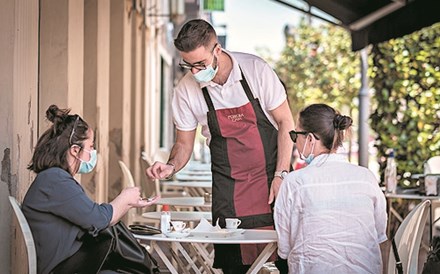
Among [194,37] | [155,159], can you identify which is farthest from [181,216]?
[155,159]

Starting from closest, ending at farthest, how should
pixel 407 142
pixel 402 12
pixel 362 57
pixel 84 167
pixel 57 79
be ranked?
pixel 84 167 < pixel 57 79 < pixel 402 12 < pixel 407 142 < pixel 362 57

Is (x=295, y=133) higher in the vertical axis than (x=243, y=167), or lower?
higher

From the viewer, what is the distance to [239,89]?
4.73 metres

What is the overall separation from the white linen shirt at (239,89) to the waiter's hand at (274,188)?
31cm

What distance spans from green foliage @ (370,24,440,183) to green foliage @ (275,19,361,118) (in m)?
8.67

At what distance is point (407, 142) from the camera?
9.95m

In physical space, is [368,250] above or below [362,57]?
below

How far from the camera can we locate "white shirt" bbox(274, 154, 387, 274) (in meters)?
4.04

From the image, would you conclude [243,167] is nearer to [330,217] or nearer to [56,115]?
[330,217]

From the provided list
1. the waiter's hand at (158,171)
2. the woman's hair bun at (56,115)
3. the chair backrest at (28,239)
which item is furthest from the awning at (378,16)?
the chair backrest at (28,239)

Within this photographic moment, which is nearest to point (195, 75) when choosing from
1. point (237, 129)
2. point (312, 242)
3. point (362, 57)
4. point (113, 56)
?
point (237, 129)

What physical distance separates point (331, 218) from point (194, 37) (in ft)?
3.64

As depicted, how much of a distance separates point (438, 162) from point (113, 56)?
3612 millimetres

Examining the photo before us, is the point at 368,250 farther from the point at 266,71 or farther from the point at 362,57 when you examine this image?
the point at 362,57
